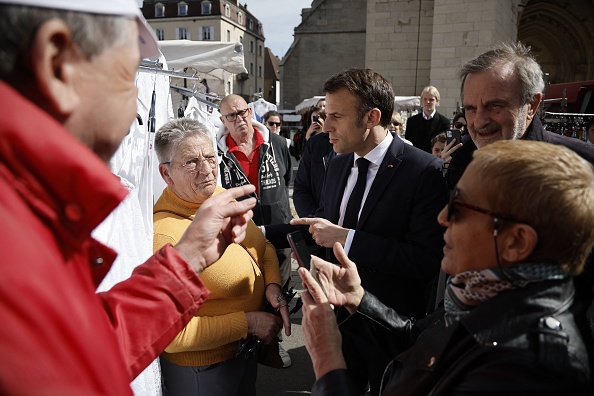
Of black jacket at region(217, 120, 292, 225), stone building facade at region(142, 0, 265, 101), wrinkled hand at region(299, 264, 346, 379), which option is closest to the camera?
wrinkled hand at region(299, 264, 346, 379)

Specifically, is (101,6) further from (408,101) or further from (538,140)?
(408,101)

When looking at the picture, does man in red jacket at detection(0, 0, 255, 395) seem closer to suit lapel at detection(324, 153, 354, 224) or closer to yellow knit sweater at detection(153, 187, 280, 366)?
yellow knit sweater at detection(153, 187, 280, 366)

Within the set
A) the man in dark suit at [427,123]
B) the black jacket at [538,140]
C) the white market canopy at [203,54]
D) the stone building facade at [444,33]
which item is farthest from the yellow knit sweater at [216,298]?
the stone building facade at [444,33]

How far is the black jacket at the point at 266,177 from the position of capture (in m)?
3.84

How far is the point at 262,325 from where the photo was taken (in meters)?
2.03

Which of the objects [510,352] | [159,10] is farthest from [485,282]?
[159,10]

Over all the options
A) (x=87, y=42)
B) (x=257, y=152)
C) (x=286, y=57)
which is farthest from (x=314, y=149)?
(x=286, y=57)

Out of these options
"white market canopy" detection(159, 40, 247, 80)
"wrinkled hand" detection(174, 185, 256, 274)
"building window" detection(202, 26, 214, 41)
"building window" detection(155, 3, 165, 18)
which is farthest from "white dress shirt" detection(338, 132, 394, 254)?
"building window" detection(155, 3, 165, 18)

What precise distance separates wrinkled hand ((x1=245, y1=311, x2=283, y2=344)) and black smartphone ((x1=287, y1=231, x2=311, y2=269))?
387 millimetres

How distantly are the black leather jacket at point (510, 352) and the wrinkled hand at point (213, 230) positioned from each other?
1.96 ft

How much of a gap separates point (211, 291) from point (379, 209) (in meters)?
0.93

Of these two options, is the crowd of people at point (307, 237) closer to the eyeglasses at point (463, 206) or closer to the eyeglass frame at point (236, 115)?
the eyeglasses at point (463, 206)

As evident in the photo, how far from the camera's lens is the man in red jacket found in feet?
1.91

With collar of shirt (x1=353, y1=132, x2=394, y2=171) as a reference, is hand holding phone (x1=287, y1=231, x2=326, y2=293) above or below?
below
